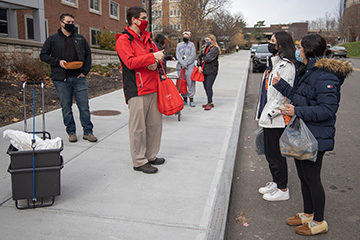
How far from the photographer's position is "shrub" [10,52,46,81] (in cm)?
1045

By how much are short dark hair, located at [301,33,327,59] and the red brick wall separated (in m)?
18.1

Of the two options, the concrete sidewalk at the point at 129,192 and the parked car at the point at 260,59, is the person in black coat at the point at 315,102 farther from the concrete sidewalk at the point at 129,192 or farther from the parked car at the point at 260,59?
the parked car at the point at 260,59

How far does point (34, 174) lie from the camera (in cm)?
344

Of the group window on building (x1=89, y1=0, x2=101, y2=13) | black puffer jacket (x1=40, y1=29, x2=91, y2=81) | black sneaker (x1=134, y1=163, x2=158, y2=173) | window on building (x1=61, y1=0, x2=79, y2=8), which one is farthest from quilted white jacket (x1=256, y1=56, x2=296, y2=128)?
window on building (x1=89, y1=0, x2=101, y2=13)

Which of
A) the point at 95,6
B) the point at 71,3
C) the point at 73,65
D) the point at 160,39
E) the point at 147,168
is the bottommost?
the point at 147,168

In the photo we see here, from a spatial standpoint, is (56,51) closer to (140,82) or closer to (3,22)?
(140,82)

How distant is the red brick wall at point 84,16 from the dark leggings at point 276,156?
17.5 meters

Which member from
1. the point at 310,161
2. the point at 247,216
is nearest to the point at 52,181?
the point at 247,216

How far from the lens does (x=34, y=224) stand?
3.28 metres

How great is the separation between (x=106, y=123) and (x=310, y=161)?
503cm

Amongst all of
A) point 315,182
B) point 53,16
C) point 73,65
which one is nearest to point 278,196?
point 315,182

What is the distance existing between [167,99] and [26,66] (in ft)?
24.5

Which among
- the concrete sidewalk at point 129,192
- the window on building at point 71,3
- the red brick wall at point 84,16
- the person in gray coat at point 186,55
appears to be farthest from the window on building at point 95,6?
the concrete sidewalk at point 129,192

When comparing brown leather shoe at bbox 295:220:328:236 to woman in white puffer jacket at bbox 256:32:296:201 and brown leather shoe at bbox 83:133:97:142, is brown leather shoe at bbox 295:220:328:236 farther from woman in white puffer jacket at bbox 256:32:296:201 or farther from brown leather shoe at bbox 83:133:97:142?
brown leather shoe at bbox 83:133:97:142
